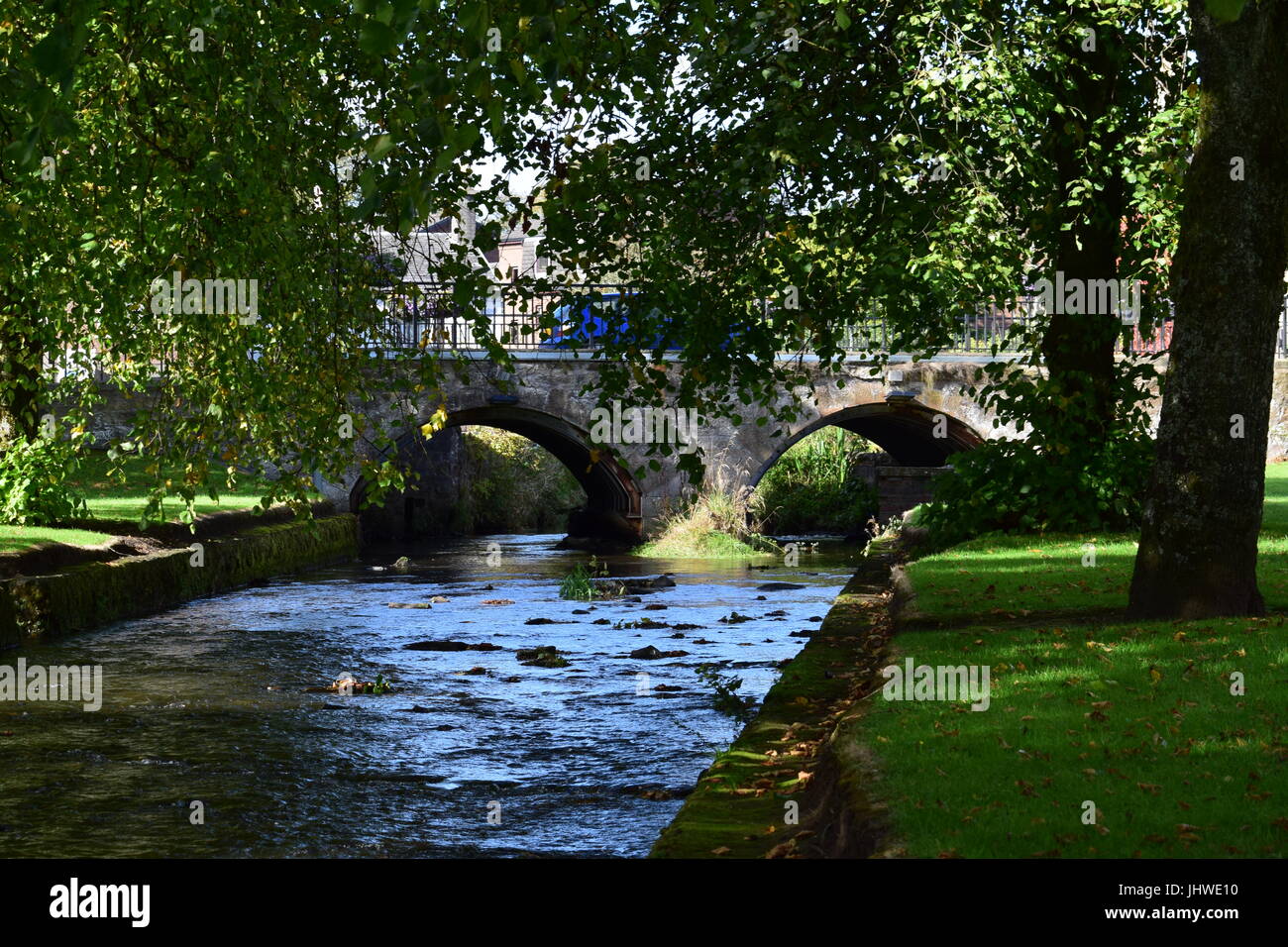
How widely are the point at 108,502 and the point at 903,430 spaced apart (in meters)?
21.3

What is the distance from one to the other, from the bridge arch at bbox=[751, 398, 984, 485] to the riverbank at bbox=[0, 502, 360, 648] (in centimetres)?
1156

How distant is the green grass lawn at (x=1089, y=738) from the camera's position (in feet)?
16.7

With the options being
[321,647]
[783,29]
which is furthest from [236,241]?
[321,647]

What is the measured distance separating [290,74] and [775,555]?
20105 mm

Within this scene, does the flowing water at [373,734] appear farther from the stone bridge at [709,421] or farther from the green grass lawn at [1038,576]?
the stone bridge at [709,421]

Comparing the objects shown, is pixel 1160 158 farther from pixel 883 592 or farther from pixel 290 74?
pixel 290 74

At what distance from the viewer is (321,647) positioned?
15.0 meters

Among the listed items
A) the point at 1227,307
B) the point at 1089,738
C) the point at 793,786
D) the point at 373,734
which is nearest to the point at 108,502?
the point at 373,734

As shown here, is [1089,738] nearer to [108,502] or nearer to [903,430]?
[108,502]

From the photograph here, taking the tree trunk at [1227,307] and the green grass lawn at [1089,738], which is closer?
the green grass lawn at [1089,738]

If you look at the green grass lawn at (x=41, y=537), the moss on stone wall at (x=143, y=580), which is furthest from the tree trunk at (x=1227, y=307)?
the green grass lawn at (x=41, y=537)

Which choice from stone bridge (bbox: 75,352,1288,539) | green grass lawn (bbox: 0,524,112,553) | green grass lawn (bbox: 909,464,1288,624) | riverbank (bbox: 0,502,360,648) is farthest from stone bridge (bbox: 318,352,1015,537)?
green grass lawn (bbox: 909,464,1288,624)

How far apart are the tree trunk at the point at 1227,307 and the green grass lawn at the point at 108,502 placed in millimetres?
7028

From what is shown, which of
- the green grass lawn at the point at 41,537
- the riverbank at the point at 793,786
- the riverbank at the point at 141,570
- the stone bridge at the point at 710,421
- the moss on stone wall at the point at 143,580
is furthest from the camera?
the stone bridge at the point at 710,421
